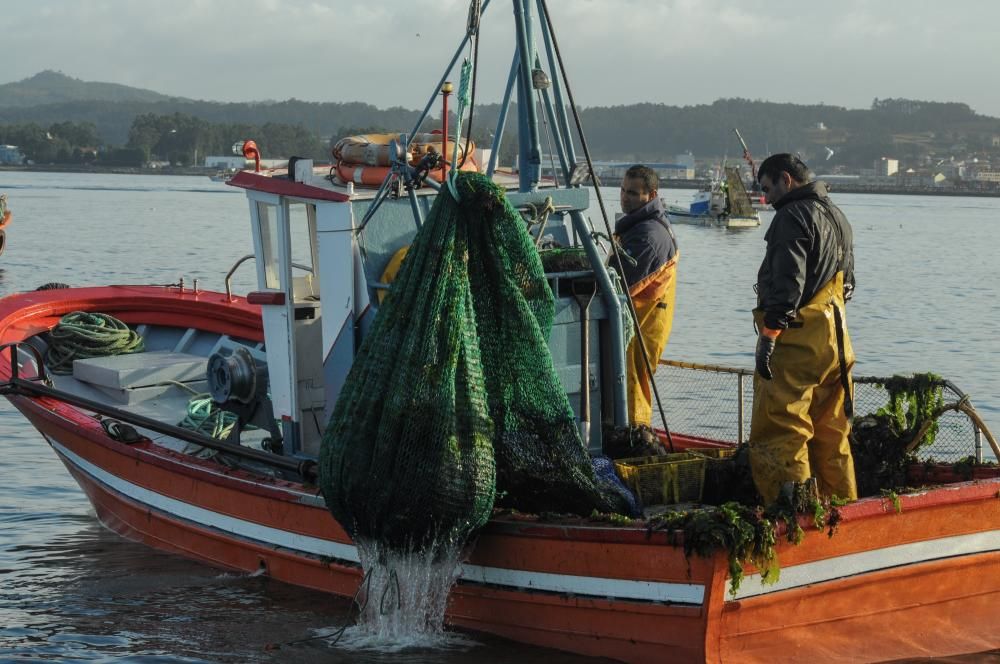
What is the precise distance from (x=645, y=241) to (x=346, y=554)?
2.91 meters

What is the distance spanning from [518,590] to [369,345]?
5.17 ft

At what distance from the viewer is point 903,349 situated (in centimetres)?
2245

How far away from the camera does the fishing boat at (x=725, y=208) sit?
69.9 meters

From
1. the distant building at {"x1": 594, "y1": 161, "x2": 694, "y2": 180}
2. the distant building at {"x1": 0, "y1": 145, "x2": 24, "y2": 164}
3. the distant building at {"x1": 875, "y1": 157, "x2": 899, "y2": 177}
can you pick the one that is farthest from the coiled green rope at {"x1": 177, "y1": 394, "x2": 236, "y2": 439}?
the distant building at {"x1": 0, "y1": 145, "x2": 24, "y2": 164}

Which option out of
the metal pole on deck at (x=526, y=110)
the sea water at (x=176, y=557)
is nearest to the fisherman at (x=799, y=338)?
the metal pole on deck at (x=526, y=110)

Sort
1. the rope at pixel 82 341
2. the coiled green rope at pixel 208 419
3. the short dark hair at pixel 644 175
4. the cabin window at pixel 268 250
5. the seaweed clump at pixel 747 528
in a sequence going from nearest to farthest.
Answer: the seaweed clump at pixel 747 528
the short dark hair at pixel 644 175
the cabin window at pixel 268 250
the coiled green rope at pixel 208 419
the rope at pixel 82 341

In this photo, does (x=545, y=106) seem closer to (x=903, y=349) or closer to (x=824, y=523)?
(x=824, y=523)

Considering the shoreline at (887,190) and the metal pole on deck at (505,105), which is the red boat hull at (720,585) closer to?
the metal pole on deck at (505,105)

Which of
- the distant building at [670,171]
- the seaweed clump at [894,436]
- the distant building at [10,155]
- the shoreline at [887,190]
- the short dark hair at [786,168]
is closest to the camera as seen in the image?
the short dark hair at [786,168]

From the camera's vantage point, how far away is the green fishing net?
710 cm

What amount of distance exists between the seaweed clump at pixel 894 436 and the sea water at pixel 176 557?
2.37m

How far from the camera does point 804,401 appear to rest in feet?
23.7

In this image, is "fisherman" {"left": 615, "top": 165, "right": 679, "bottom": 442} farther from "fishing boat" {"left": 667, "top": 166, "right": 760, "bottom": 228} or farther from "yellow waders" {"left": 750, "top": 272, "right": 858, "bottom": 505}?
"fishing boat" {"left": 667, "top": 166, "right": 760, "bottom": 228}

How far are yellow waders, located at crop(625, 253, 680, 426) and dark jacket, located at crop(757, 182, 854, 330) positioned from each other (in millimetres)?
1864
